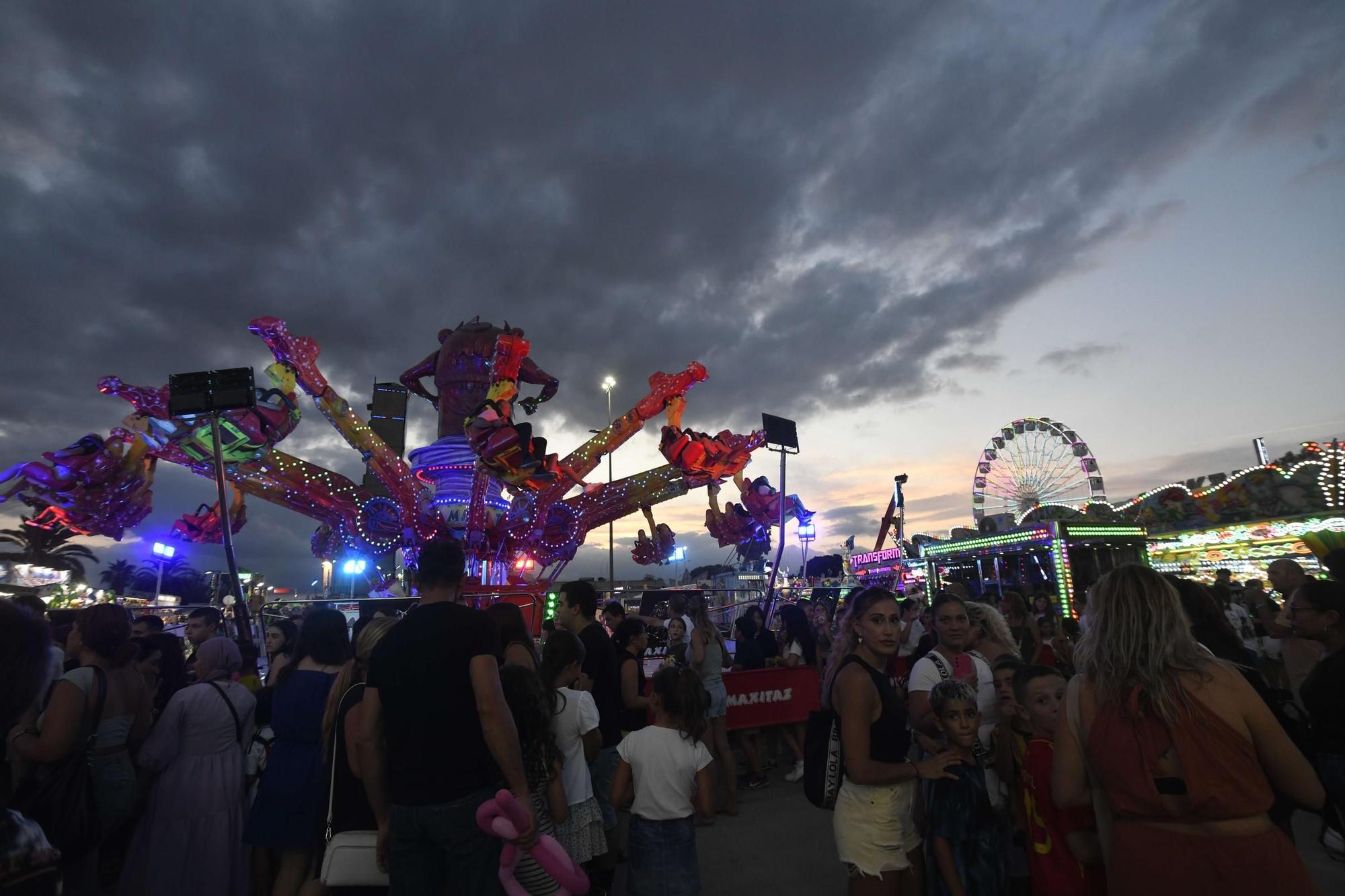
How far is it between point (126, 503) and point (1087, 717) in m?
14.8

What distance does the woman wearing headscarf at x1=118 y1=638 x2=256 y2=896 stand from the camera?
12.2 ft

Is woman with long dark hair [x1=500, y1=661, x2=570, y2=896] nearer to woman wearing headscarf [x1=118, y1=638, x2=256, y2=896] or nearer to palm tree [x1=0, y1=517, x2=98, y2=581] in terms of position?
woman wearing headscarf [x1=118, y1=638, x2=256, y2=896]

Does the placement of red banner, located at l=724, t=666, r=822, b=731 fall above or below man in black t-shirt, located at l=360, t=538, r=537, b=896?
below

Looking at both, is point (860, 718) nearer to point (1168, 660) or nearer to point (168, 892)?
point (1168, 660)

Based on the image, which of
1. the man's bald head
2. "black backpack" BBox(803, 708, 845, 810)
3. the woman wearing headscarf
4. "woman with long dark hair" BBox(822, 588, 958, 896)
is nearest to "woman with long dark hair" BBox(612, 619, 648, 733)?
"black backpack" BBox(803, 708, 845, 810)

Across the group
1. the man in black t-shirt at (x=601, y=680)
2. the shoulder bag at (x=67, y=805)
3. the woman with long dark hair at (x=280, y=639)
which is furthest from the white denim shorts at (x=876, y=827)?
the woman with long dark hair at (x=280, y=639)

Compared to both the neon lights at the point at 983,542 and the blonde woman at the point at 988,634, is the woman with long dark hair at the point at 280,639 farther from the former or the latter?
the neon lights at the point at 983,542

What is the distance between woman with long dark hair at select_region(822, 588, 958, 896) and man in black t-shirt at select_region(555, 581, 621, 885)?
176 cm

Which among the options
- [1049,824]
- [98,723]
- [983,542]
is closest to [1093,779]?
[1049,824]

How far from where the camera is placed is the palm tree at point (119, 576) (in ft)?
130

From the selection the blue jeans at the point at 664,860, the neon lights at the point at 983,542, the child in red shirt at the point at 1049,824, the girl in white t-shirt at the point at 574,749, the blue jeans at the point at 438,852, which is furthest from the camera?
the neon lights at the point at 983,542

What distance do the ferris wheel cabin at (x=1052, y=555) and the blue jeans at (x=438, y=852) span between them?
18.1 metres

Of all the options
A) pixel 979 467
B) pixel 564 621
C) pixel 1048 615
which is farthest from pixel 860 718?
pixel 979 467

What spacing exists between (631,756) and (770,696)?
4734 mm
